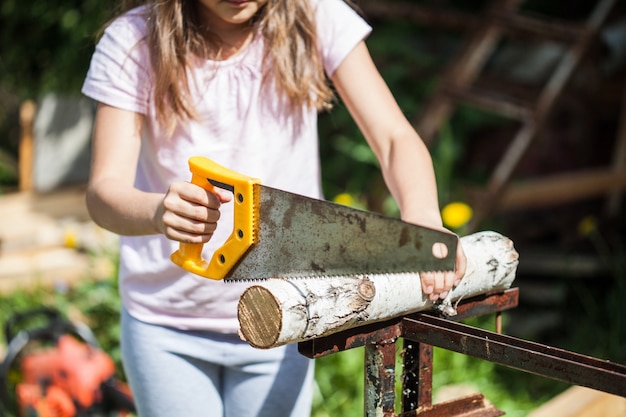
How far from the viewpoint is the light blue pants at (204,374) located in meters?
2.39

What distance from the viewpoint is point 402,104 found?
624cm

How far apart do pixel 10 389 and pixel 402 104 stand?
359 cm

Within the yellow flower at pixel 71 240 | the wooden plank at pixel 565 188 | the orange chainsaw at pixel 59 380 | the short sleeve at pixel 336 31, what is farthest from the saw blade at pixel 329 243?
the yellow flower at pixel 71 240

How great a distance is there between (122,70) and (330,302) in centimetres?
91

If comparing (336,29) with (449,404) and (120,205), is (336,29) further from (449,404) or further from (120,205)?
(449,404)

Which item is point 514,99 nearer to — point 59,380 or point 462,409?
point 59,380

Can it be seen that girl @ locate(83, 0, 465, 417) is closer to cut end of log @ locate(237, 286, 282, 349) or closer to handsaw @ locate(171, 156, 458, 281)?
handsaw @ locate(171, 156, 458, 281)

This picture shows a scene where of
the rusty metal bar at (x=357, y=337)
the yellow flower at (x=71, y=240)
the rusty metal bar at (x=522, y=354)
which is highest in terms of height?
the rusty metal bar at (x=522, y=354)

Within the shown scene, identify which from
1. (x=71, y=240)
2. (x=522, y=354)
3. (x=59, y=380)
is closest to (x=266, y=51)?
(x=522, y=354)

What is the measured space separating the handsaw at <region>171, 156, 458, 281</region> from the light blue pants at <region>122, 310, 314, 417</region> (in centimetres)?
42

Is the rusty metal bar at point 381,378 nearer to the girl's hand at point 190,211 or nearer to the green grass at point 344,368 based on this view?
the girl's hand at point 190,211

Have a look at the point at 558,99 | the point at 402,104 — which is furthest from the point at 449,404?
the point at 402,104

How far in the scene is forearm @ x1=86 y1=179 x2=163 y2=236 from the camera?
2075 millimetres

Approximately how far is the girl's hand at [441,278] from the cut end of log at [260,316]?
1.53ft
